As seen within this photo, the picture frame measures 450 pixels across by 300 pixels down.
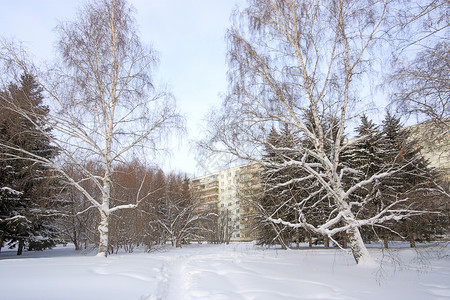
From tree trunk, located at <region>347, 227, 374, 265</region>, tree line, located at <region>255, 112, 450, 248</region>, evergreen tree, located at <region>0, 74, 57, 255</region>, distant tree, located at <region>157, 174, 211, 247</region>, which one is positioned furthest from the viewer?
distant tree, located at <region>157, 174, 211, 247</region>

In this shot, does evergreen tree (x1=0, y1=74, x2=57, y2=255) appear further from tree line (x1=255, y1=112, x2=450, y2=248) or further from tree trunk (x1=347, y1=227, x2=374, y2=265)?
tree trunk (x1=347, y1=227, x2=374, y2=265)

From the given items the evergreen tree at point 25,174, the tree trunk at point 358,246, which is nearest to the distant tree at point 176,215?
the evergreen tree at point 25,174

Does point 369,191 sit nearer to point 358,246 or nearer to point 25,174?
point 358,246

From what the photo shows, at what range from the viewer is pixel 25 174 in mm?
13445

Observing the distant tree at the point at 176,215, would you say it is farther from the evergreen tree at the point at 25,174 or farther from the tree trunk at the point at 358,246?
the tree trunk at the point at 358,246

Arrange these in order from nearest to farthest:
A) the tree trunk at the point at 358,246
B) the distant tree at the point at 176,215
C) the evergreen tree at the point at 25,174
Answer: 1. the tree trunk at the point at 358,246
2. the evergreen tree at the point at 25,174
3. the distant tree at the point at 176,215

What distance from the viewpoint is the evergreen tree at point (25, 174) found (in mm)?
9438

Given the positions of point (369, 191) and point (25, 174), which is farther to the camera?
point (25, 174)

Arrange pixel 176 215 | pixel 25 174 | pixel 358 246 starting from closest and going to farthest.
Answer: pixel 358 246 < pixel 25 174 < pixel 176 215

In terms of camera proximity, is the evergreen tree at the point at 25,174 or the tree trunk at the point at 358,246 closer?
the tree trunk at the point at 358,246

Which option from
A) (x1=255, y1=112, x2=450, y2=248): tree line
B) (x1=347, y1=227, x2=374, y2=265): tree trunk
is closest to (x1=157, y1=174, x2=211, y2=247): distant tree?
(x1=255, y1=112, x2=450, y2=248): tree line

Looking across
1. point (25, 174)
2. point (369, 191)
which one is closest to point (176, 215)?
point (25, 174)

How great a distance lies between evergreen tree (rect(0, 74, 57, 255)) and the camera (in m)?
9.44

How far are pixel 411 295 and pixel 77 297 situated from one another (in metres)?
5.54
